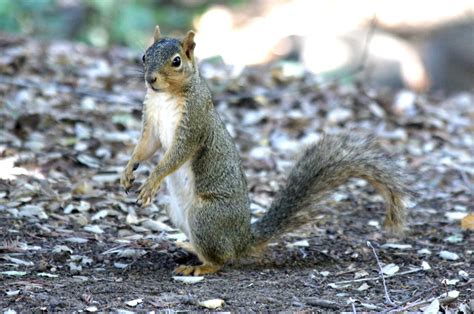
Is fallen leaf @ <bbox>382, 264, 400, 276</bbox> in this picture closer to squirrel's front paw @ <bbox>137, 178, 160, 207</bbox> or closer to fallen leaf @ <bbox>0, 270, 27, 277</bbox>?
squirrel's front paw @ <bbox>137, 178, 160, 207</bbox>

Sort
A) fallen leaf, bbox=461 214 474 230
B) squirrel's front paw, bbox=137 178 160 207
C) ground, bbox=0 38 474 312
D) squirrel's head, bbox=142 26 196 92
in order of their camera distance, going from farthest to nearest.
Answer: fallen leaf, bbox=461 214 474 230
squirrel's front paw, bbox=137 178 160 207
squirrel's head, bbox=142 26 196 92
ground, bbox=0 38 474 312

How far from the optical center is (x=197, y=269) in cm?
401

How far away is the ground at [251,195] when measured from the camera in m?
3.64

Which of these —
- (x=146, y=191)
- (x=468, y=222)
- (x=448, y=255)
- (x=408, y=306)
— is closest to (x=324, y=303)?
(x=408, y=306)

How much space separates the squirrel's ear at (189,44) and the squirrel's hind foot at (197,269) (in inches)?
42.5

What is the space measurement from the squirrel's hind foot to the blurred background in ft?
13.9

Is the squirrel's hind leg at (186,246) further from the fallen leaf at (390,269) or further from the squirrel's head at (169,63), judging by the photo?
the fallen leaf at (390,269)

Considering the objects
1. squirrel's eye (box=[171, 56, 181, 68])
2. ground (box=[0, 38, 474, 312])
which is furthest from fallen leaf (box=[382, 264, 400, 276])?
squirrel's eye (box=[171, 56, 181, 68])

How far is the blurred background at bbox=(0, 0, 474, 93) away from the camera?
31.6 ft

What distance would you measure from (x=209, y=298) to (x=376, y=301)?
0.78 m

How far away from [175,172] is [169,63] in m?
0.61

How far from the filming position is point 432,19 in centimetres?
1240

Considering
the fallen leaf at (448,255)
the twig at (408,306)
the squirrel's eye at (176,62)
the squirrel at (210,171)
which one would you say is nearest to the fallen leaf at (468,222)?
the fallen leaf at (448,255)

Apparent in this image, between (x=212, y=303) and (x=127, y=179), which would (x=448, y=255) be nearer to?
(x=212, y=303)
